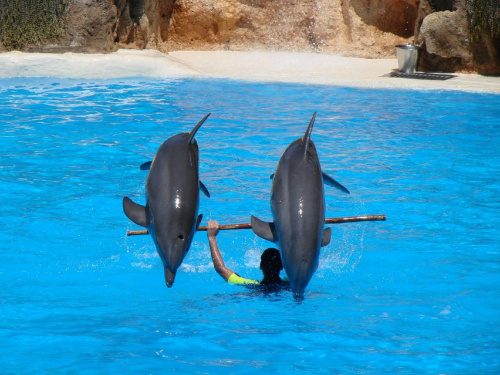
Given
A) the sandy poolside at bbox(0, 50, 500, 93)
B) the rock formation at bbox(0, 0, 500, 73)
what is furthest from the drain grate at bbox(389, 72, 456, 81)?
the rock formation at bbox(0, 0, 500, 73)

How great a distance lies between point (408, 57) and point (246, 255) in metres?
11.5

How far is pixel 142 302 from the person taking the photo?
4.84 meters

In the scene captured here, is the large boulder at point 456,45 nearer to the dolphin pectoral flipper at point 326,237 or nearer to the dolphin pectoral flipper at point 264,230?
the dolphin pectoral flipper at point 326,237

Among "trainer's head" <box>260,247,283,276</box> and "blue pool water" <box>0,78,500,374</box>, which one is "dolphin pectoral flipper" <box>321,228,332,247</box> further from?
"trainer's head" <box>260,247,283,276</box>

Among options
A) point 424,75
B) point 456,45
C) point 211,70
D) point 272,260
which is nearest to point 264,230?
point 272,260

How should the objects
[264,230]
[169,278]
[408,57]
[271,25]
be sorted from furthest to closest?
1. [271,25]
2. [408,57]
3. [264,230]
4. [169,278]

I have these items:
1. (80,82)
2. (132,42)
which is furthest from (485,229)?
(132,42)

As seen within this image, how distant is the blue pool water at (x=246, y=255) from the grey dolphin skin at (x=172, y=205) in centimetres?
80

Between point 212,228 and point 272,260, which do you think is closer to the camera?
point 212,228

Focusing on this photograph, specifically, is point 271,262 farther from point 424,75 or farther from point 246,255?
point 424,75

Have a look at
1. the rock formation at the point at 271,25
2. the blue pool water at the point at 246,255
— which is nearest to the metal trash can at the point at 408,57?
the rock formation at the point at 271,25

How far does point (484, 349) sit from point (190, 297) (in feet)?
6.66

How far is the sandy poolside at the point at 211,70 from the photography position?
49.1 ft

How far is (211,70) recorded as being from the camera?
1717 centimetres
